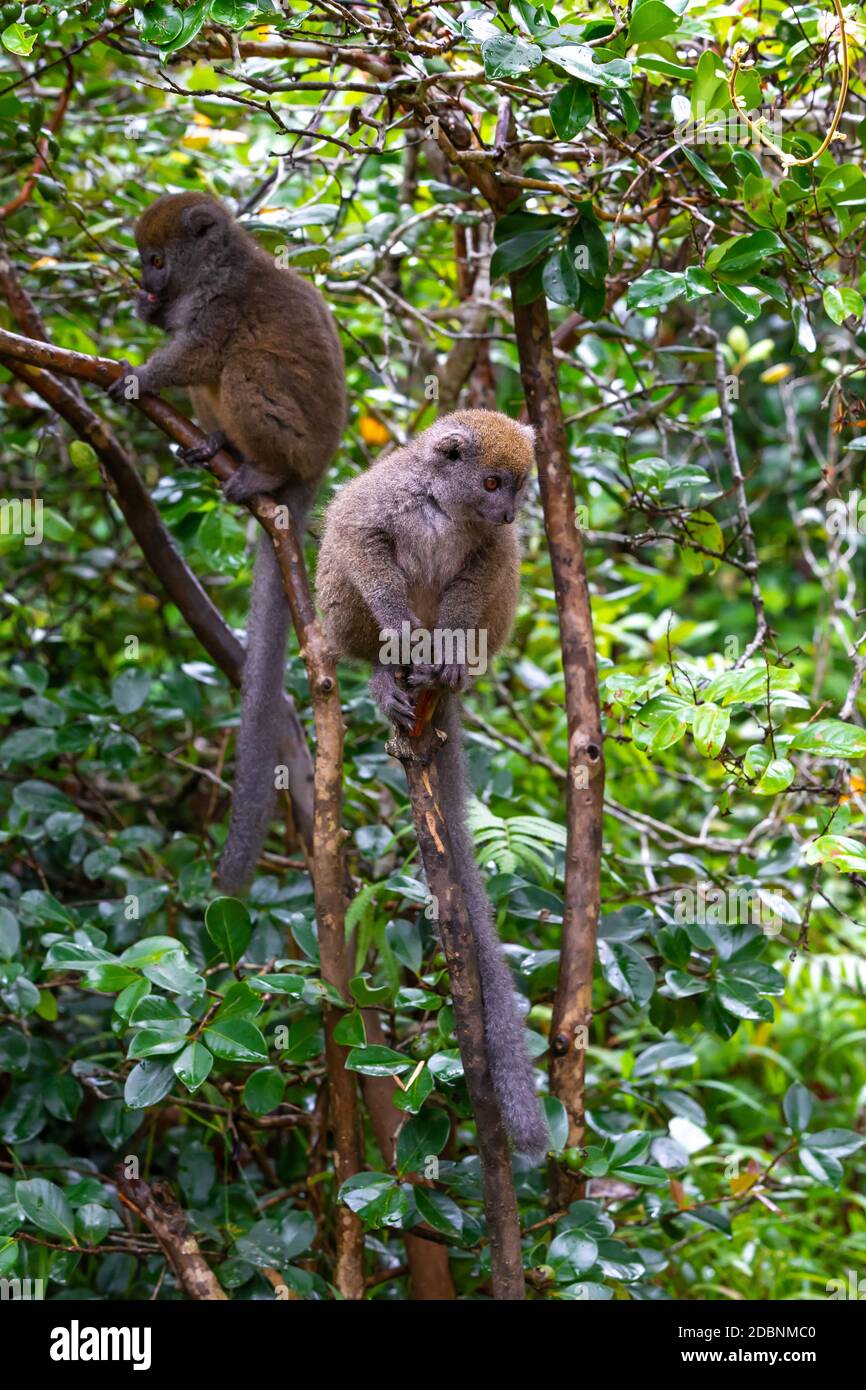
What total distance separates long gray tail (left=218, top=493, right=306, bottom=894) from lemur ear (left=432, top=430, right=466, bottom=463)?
0.80m

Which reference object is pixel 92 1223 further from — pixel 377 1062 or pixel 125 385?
pixel 125 385

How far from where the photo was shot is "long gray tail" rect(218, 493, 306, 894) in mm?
3820

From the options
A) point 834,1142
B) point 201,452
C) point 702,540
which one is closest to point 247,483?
point 201,452

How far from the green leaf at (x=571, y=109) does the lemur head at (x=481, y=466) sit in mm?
817

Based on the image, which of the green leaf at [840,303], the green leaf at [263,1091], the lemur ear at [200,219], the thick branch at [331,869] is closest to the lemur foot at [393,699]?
the thick branch at [331,869]

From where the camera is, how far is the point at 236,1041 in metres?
2.77

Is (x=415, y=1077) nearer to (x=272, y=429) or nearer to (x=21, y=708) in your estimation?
(x=21, y=708)

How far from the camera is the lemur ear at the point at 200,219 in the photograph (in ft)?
15.0

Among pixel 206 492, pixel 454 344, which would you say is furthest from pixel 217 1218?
pixel 454 344

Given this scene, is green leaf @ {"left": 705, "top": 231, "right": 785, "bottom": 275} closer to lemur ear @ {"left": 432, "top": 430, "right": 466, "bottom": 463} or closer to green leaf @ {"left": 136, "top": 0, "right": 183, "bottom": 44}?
lemur ear @ {"left": 432, "top": 430, "right": 466, "bottom": 463}

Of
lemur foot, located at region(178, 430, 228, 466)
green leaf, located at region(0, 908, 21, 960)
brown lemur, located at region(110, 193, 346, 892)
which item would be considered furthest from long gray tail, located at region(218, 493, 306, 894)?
green leaf, located at region(0, 908, 21, 960)

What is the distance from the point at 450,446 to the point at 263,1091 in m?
1.75

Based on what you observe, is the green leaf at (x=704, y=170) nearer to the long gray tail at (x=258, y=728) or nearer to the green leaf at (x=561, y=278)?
the green leaf at (x=561, y=278)

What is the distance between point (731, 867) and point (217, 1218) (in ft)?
6.87
